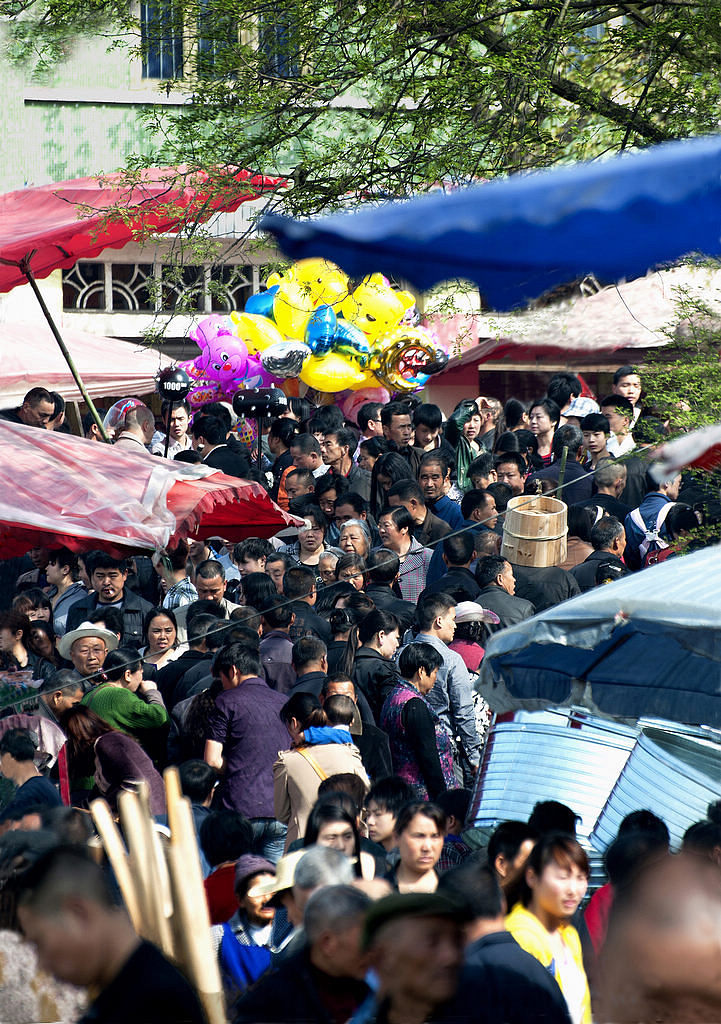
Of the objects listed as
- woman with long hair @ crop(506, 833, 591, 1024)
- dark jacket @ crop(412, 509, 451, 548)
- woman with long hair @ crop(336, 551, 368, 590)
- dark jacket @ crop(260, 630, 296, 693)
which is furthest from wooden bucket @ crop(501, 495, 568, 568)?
woman with long hair @ crop(506, 833, 591, 1024)

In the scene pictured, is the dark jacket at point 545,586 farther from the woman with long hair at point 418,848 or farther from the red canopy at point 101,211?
the woman with long hair at point 418,848

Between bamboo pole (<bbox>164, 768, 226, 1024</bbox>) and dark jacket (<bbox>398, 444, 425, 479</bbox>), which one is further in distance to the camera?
dark jacket (<bbox>398, 444, 425, 479</bbox>)

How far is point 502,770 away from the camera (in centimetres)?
647

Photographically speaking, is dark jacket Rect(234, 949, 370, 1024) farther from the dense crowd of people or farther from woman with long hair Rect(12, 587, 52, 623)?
woman with long hair Rect(12, 587, 52, 623)

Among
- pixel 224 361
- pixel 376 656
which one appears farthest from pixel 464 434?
pixel 376 656

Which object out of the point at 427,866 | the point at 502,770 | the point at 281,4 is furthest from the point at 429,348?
the point at 427,866

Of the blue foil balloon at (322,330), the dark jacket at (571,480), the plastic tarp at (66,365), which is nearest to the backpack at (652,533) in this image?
the dark jacket at (571,480)

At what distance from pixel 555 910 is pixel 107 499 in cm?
454

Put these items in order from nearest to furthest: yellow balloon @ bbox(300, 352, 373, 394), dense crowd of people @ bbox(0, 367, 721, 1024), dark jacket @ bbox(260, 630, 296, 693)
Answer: dense crowd of people @ bbox(0, 367, 721, 1024) < dark jacket @ bbox(260, 630, 296, 693) < yellow balloon @ bbox(300, 352, 373, 394)

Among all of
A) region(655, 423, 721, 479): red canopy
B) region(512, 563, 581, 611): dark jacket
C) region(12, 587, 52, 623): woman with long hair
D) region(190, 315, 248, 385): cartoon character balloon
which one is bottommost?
region(190, 315, 248, 385): cartoon character balloon

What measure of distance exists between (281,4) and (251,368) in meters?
5.35

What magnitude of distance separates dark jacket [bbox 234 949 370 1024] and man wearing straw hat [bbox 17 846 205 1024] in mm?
317

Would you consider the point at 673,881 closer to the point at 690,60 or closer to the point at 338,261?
the point at 338,261

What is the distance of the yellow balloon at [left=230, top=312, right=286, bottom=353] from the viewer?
13859 millimetres
